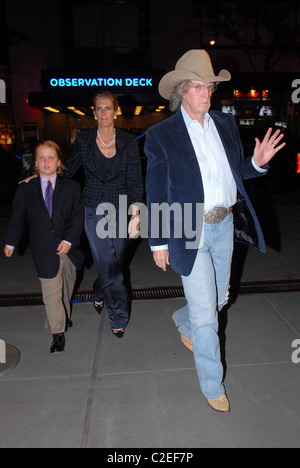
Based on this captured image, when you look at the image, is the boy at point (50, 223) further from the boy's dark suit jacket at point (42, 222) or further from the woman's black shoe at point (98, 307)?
the woman's black shoe at point (98, 307)

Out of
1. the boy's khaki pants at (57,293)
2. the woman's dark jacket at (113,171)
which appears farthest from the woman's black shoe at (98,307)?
the woman's dark jacket at (113,171)

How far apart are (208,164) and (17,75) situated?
22.4 meters

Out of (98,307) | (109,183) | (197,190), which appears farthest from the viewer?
(98,307)

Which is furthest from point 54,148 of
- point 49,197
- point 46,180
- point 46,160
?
point 49,197

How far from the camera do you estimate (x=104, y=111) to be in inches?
139

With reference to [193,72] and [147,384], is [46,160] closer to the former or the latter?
[193,72]

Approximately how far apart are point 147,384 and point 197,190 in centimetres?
144

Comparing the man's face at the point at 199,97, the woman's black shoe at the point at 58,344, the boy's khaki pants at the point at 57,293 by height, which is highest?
the man's face at the point at 199,97

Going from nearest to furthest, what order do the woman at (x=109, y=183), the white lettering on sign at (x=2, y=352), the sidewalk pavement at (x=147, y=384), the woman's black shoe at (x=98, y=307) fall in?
the sidewalk pavement at (x=147, y=384) → the white lettering on sign at (x=2, y=352) → the woman at (x=109, y=183) → the woman's black shoe at (x=98, y=307)

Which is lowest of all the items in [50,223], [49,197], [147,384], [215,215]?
[147,384]

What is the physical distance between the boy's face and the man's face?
4.04 ft

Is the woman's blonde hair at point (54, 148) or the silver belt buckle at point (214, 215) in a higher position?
the woman's blonde hair at point (54, 148)

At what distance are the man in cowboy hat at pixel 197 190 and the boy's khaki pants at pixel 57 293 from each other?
104cm

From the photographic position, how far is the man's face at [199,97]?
2.72m
